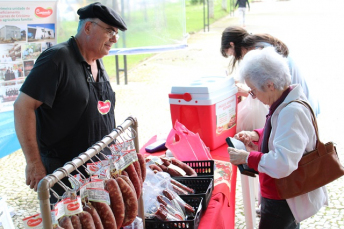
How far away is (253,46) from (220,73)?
4.06ft

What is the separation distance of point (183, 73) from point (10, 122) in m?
6.86

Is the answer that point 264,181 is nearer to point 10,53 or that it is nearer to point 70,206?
point 70,206

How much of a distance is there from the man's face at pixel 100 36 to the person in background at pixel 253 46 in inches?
49.7

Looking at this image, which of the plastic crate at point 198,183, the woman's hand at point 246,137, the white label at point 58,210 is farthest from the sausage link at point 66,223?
the woman's hand at point 246,137

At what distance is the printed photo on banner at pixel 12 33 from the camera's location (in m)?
Result: 3.99

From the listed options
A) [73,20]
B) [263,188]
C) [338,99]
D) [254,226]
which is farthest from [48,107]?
[338,99]

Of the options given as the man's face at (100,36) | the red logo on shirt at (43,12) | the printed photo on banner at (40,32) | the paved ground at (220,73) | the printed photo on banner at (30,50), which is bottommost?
the paved ground at (220,73)

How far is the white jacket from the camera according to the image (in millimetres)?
1774

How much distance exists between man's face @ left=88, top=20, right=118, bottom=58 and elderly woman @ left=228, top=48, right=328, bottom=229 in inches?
28.2

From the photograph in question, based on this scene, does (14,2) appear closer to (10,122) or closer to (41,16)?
(41,16)

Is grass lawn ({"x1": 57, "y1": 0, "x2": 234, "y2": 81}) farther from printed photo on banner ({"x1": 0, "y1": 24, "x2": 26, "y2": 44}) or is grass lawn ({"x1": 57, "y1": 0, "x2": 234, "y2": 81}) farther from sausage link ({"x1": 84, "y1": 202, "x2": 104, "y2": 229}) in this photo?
sausage link ({"x1": 84, "y1": 202, "x2": 104, "y2": 229})

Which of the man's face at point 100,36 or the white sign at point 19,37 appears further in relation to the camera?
the white sign at point 19,37

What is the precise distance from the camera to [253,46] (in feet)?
9.78

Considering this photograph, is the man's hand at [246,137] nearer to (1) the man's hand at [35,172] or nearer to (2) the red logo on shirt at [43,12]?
(1) the man's hand at [35,172]
